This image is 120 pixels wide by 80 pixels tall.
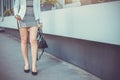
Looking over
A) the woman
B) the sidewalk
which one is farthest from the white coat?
the sidewalk

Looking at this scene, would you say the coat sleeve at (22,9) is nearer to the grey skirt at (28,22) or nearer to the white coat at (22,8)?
the white coat at (22,8)

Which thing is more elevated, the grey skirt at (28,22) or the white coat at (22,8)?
the white coat at (22,8)

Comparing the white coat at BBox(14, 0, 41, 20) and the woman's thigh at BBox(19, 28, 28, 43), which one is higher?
the white coat at BBox(14, 0, 41, 20)

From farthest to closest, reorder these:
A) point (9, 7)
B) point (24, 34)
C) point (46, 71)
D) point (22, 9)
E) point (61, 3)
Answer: point (9, 7) → point (61, 3) → point (46, 71) → point (24, 34) → point (22, 9)

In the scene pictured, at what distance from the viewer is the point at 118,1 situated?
4469 millimetres

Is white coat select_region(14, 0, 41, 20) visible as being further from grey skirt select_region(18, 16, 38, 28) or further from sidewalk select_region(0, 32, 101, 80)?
sidewalk select_region(0, 32, 101, 80)

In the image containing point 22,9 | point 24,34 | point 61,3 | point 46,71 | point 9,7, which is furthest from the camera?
point 9,7

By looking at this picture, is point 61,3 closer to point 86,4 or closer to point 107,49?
point 86,4

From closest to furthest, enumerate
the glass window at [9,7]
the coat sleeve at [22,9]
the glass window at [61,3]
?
the coat sleeve at [22,9] → the glass window at [61,3] → the glass window at [9,7]

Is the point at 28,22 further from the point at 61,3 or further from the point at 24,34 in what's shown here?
the point at 61,3

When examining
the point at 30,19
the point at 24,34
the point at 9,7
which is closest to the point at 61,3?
the point at 30,19

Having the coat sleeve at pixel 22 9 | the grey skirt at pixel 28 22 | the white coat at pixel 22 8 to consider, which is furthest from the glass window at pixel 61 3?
the coat sleeve at pixel 22 9

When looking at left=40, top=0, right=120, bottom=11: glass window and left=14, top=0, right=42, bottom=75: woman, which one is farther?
left=40, top=0, right=120, bottom=11: glass window

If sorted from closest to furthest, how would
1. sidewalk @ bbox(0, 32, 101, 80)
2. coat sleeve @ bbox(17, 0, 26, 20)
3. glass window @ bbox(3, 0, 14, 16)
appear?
sidewalk @ bbox(0, 32, 101, 80), coat sleeve @ bbox(17, 0, 26, 20), glass window @ bbox(3, 0, 14, 16)
